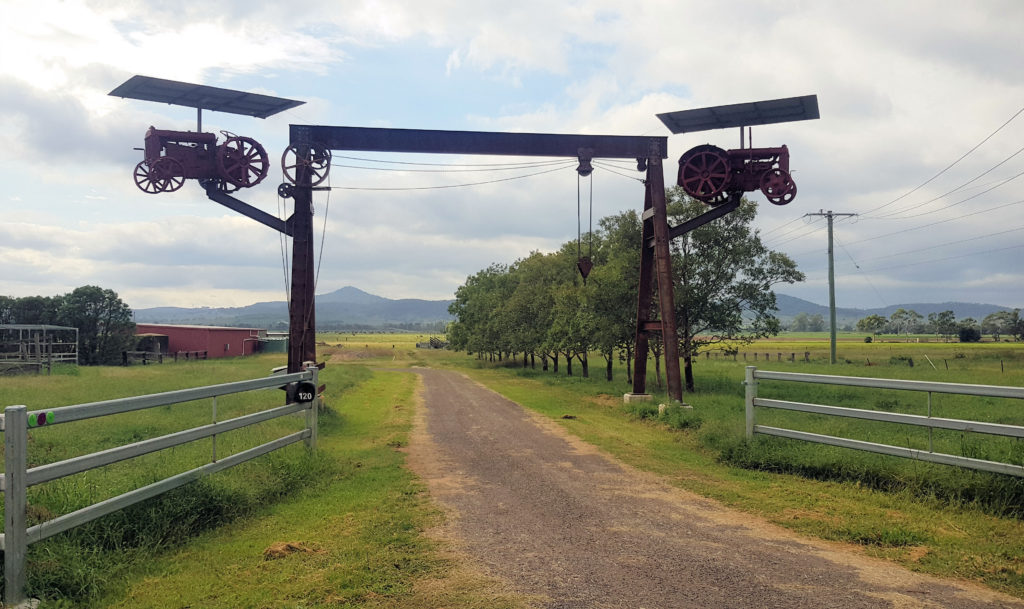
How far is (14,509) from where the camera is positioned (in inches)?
186

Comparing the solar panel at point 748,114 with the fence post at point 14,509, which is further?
the solar panel at point 748,114

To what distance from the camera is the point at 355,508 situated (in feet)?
24.9

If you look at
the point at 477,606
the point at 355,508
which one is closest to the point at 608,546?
the point at 477,606

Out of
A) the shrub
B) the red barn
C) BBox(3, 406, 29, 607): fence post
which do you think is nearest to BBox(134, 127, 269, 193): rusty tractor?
BBox(3, 406, 29, 607): fence post

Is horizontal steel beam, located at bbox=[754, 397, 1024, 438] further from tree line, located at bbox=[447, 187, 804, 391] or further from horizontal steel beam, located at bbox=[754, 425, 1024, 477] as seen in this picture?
tree line, located at bbox=[447, 187, 804, 391]

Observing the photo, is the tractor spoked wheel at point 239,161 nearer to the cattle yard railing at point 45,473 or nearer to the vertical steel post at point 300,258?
the vertical steel post at point 300,258

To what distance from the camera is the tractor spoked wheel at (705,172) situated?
1809 cm

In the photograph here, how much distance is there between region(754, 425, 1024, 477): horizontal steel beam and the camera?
7.12 meters

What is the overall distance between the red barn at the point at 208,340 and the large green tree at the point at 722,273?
196 ft

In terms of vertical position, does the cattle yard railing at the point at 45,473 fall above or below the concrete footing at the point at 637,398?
above

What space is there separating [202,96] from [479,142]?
768 centimetres

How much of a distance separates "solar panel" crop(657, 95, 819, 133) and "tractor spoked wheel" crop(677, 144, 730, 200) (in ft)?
4.43

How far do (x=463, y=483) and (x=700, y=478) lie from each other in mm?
3481

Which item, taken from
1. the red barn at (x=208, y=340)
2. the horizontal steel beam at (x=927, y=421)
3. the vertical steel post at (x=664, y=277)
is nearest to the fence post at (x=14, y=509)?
the horizontal steel beam at (x=927, y=421)
